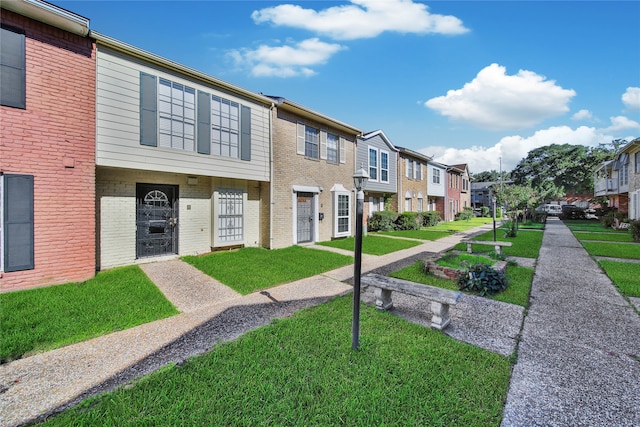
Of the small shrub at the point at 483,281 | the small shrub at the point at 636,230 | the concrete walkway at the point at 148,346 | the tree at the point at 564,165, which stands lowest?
the concrete walkway at the point at 148,346

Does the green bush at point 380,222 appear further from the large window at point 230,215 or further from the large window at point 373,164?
the large window at point 230,215

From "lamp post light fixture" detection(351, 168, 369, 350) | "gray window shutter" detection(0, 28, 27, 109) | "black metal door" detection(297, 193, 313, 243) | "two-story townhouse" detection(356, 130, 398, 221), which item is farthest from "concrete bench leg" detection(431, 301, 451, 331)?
"two-story townhouse" detection(356, 130, 398, 221)

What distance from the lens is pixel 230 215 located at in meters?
10.1

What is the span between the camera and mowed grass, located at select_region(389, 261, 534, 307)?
5.62 metres

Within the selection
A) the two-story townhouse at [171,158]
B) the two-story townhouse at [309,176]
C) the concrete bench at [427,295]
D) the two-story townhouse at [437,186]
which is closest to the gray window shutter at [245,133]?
the two-story townhouse at [171,158]

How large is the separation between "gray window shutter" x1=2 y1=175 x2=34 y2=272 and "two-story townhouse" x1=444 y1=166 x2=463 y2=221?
96.0 ft

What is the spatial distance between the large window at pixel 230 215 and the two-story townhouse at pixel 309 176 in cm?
118

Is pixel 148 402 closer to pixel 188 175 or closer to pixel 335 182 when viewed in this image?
pixel 188 175

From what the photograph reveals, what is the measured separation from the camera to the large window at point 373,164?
54.7 feet

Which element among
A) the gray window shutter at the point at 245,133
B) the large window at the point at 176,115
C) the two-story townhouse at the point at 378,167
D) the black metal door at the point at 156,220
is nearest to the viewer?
the large window at the point at 176,115

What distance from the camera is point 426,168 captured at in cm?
2447

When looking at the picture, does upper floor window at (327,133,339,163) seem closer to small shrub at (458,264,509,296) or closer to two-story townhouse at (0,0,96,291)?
small shrub at (458,264,509,296)

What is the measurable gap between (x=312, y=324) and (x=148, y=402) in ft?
7.34

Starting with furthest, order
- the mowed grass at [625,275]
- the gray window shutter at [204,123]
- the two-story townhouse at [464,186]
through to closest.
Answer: the two-story townhouse at [464,186]
the gray window shutter at [204,123]
the mowed grass at [625,275]
